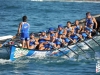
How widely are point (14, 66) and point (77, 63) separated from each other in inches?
109

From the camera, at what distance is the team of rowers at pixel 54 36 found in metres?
18.3

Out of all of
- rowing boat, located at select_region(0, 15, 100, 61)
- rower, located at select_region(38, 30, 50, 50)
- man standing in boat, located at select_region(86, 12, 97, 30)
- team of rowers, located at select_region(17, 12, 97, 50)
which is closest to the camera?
rowing boat, located at select_region(0, 15, 100, 61)

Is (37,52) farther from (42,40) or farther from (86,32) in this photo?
(86,32)

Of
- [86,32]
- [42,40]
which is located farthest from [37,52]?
[86,32]

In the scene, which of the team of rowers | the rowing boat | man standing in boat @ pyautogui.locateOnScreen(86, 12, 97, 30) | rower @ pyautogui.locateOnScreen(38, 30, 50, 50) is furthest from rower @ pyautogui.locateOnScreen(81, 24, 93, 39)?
rower @ pyautogui.locateOnScreen(38, 30, 50, 50)

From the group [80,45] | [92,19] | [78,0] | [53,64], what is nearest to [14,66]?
[53,64]

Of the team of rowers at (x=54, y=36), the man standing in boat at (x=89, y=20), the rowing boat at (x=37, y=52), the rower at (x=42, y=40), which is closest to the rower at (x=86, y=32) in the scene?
the team of rowers at (x=54, y=36)

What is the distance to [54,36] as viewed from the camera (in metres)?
19.0

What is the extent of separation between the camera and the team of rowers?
18312mm

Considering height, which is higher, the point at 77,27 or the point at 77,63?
the point at 77,27

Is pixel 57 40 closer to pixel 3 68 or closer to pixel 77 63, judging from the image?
pixel 77 63

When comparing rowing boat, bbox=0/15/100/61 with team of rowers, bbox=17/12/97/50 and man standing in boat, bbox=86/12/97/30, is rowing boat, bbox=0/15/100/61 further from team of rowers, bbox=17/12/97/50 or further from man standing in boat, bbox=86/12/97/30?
man standing in boat, bbox=86/12/97/30

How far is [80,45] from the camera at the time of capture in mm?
18984

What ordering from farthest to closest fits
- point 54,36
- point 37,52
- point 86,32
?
point 86,32 < point 54,36 < point 37,52
